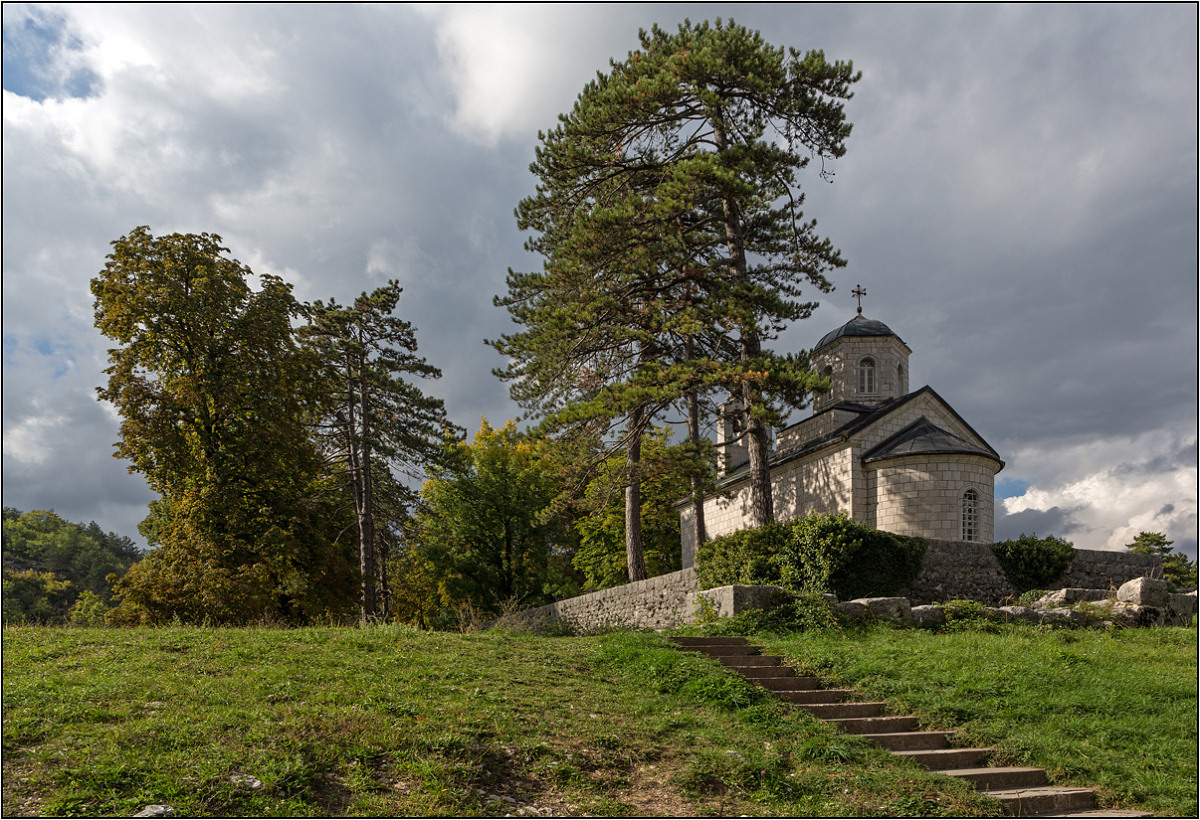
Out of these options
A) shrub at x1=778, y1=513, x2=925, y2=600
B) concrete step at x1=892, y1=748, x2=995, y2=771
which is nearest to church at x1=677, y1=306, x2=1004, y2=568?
shrub at x1=778, y1=513, x2=925, y2=600

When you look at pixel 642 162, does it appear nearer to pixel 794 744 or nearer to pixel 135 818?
pixel 794 744

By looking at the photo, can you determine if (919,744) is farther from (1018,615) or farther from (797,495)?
(797,495)

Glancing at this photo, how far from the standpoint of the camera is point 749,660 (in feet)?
34.0

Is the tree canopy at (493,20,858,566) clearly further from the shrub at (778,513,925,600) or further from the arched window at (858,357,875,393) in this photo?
the arched window at (858,357,875,393)

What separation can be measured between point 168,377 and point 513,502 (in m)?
14.4

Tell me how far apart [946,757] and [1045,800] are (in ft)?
3.05

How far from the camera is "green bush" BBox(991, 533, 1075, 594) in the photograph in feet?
59.4

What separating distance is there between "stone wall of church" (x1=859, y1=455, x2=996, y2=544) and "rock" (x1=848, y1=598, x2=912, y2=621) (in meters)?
7.16

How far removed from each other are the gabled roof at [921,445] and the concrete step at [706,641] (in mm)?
10757

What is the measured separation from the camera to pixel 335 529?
79.6 ft

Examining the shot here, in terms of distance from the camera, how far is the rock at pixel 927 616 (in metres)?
12.6

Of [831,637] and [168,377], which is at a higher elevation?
[168,377]

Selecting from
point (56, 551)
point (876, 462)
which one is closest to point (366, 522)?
point (876, 462)

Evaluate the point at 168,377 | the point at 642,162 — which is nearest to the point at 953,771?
the point at 642,162
